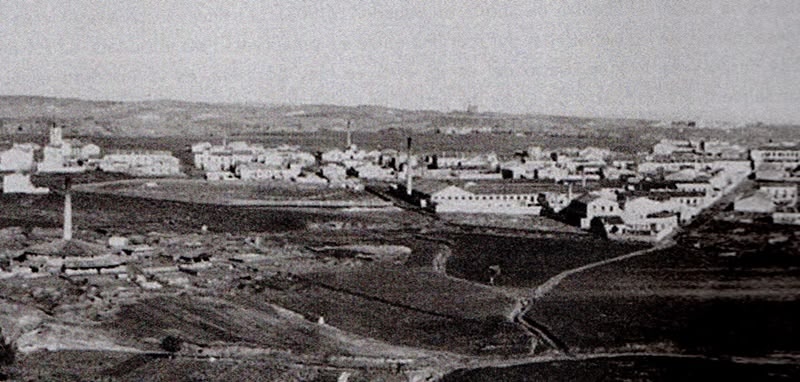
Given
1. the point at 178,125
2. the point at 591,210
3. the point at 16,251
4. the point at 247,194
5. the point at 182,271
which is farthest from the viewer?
the point at 178,125

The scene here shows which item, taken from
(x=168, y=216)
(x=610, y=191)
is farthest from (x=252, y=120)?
(x=610, y=191)

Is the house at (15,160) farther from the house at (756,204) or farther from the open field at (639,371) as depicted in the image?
the open field at (639,371)

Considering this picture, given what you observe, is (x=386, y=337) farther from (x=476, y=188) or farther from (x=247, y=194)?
(x=247, y=194)

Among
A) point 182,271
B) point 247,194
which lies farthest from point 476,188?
point 182,271

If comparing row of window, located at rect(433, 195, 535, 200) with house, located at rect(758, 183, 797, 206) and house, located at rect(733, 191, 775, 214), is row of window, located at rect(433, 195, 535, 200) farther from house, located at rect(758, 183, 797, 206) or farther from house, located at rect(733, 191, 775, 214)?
house, located at rect(758, 183, 797, 206)

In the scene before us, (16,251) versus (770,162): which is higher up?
(770,162)

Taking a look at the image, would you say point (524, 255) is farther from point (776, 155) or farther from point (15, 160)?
point (15, 160)
